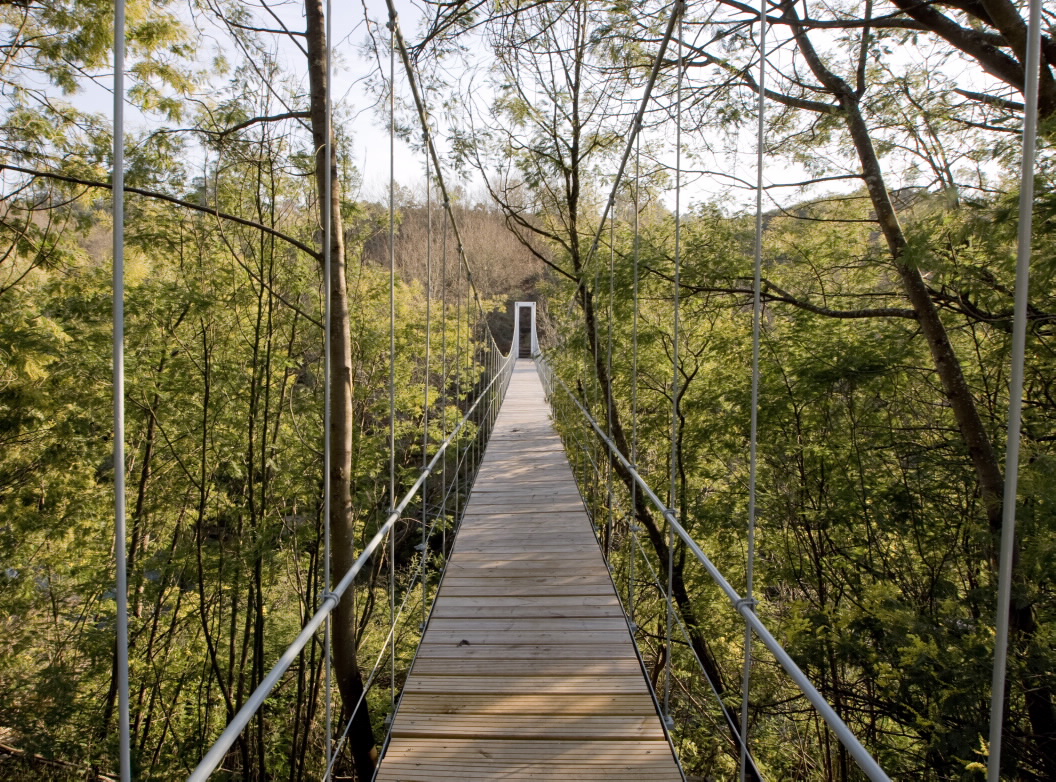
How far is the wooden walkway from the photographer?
1501 mm

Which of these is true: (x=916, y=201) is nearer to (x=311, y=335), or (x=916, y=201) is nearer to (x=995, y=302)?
(x=995, y=302)

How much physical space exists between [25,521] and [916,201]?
19.3 ft

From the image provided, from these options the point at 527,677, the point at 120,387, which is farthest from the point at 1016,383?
the point at 527,677

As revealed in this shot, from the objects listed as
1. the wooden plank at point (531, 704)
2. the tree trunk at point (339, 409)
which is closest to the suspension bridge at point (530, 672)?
the wooden plank at point (531, 704)

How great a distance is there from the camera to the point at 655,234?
15.9 feet

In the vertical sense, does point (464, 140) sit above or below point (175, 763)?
above

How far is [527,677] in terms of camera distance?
6.19ft

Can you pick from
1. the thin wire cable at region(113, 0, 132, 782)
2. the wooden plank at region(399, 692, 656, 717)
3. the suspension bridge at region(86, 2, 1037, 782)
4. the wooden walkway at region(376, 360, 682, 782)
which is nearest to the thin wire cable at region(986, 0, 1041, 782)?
the suspension bridge at region(86, 2, 1037, 782)

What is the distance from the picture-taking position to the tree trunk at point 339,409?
315 cm

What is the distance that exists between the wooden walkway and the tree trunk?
66 cm

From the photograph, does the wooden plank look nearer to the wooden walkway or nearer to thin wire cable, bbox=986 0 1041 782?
the wooden walkway

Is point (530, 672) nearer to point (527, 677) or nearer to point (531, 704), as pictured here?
point (527, 677)

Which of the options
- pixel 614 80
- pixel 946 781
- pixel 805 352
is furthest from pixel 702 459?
pixel 946 781

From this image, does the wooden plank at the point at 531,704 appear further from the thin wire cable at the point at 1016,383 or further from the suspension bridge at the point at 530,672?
the thin wire cable at the point at 1016,383
